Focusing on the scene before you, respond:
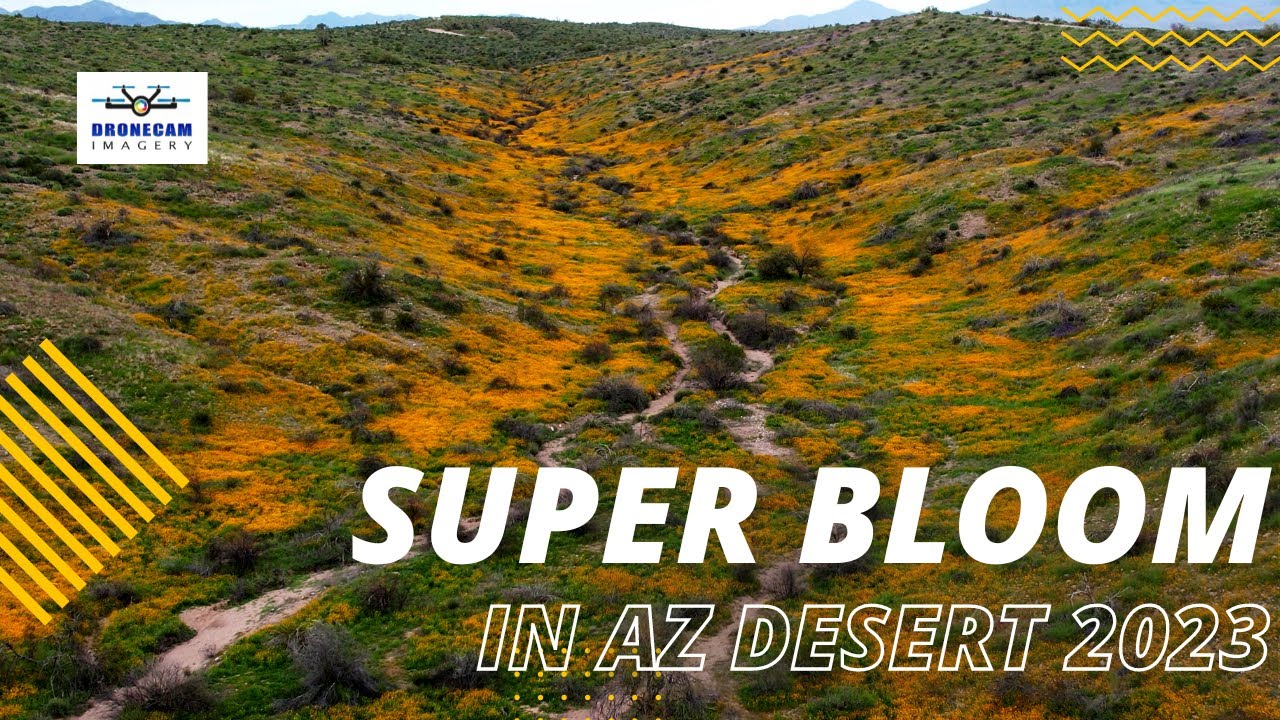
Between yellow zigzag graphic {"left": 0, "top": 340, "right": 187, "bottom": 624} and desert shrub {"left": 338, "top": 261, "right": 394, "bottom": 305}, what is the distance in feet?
44.6

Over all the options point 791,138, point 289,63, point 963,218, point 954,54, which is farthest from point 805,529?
point 289,63

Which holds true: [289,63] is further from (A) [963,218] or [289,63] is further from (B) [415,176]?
(A) [963,218]

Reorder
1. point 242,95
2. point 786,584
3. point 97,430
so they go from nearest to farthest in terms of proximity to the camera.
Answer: point 786,584 → point 97,430 → point 242,95

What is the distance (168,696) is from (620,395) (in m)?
21.2

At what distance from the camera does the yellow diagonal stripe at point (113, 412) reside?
24.1 m

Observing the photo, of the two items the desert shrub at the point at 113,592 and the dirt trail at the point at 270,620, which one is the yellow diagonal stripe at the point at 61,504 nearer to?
the desert shrub at the point at 113,592

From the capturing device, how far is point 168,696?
1487 cm

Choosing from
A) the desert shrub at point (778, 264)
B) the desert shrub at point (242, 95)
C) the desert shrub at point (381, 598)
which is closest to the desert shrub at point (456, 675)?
the desert shrub at point (381, 598)

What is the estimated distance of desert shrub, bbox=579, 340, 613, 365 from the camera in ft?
130

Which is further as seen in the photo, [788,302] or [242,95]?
[242,95]

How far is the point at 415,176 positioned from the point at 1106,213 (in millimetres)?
56489

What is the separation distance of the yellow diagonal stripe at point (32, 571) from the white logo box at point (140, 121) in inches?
1555

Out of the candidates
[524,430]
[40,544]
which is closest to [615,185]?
[524,430]

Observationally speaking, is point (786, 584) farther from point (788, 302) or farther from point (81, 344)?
point (788, 302)
